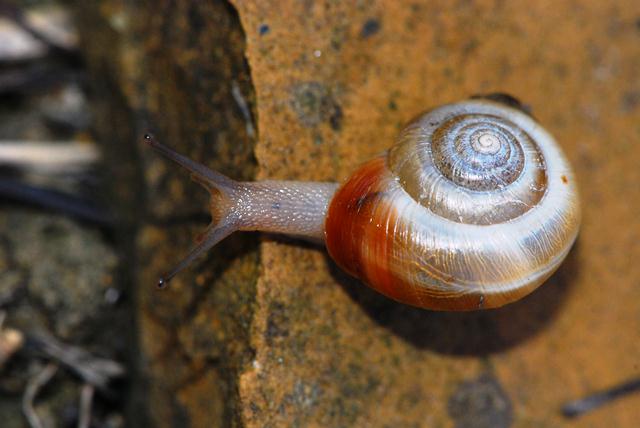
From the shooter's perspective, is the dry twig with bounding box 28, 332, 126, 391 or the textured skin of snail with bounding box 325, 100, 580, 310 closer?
the textured skin of snail with bounding box 325, 100, 580, 310

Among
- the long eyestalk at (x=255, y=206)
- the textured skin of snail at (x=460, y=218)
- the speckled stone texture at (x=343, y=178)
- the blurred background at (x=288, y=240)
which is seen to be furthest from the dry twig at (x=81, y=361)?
the textured skin of snail at (x=460, y=218)

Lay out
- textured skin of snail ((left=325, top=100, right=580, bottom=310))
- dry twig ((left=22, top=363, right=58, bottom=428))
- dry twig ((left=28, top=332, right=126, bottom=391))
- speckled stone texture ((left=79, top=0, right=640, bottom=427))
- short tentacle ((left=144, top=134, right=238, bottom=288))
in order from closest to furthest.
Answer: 1. textured skin of snail ((left=325, top=100, right=580, bottom=310))
2. short tentacle ((left=144, top=134, right=238, bottom=288))
3. speckled stone texture ((left=79, top=0, right=640, bottom=427))
4. dry twig ((left=22, top=363, right=58, bottom=428))
5. dry twig ((left=28, top=332, right=126, bottom=391))

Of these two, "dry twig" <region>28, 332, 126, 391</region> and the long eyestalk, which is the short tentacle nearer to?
the long eyestalk

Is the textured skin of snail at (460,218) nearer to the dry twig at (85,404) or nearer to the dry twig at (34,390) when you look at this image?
the dry twig at (85,404)

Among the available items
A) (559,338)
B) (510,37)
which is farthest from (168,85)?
(559,338)

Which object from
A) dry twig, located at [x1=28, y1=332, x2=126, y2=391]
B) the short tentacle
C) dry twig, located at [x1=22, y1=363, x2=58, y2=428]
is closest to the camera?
the short tentacle

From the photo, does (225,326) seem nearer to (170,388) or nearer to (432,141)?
(170,388)

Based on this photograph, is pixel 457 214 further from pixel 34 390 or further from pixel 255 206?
pixel 34 390

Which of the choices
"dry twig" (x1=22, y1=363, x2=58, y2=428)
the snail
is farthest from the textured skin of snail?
"dry twig" (x1=22, y1=363, x2=58, y2=428)
